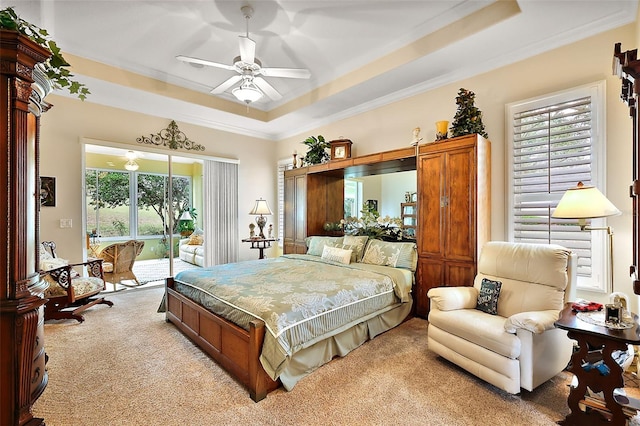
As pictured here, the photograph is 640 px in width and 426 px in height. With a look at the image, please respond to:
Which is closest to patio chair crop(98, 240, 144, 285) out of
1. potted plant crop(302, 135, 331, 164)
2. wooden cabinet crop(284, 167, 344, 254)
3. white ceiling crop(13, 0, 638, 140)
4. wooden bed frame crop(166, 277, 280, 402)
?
wooden bed frame crop(166, 277, 280, 402)

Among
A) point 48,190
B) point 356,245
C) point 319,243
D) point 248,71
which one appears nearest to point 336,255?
point 356,245

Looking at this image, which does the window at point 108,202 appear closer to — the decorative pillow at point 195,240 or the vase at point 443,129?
the decorative pillow at point 195,240

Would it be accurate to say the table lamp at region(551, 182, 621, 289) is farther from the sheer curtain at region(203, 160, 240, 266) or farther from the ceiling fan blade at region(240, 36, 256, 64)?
the sheer curtain at region(203, 160, 240, 266)

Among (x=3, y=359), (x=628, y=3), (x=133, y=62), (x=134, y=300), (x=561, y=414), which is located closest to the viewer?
(x=3, y=359)

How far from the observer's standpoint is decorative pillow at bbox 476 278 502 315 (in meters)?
2.60

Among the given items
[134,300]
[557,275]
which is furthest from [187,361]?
[557,275]

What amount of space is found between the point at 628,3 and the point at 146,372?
206 inches

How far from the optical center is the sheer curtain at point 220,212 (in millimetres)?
5764

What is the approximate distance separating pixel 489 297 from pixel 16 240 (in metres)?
3.35

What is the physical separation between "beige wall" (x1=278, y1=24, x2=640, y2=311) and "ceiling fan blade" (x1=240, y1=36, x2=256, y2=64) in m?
2.43

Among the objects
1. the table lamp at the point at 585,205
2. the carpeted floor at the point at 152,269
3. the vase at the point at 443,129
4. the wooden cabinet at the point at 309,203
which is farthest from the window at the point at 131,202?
the table lamp at the point at 585,205

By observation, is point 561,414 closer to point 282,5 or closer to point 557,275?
point 557,275

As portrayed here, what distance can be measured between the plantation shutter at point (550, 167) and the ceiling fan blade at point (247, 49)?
115 inches

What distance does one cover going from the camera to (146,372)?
8.13ft
